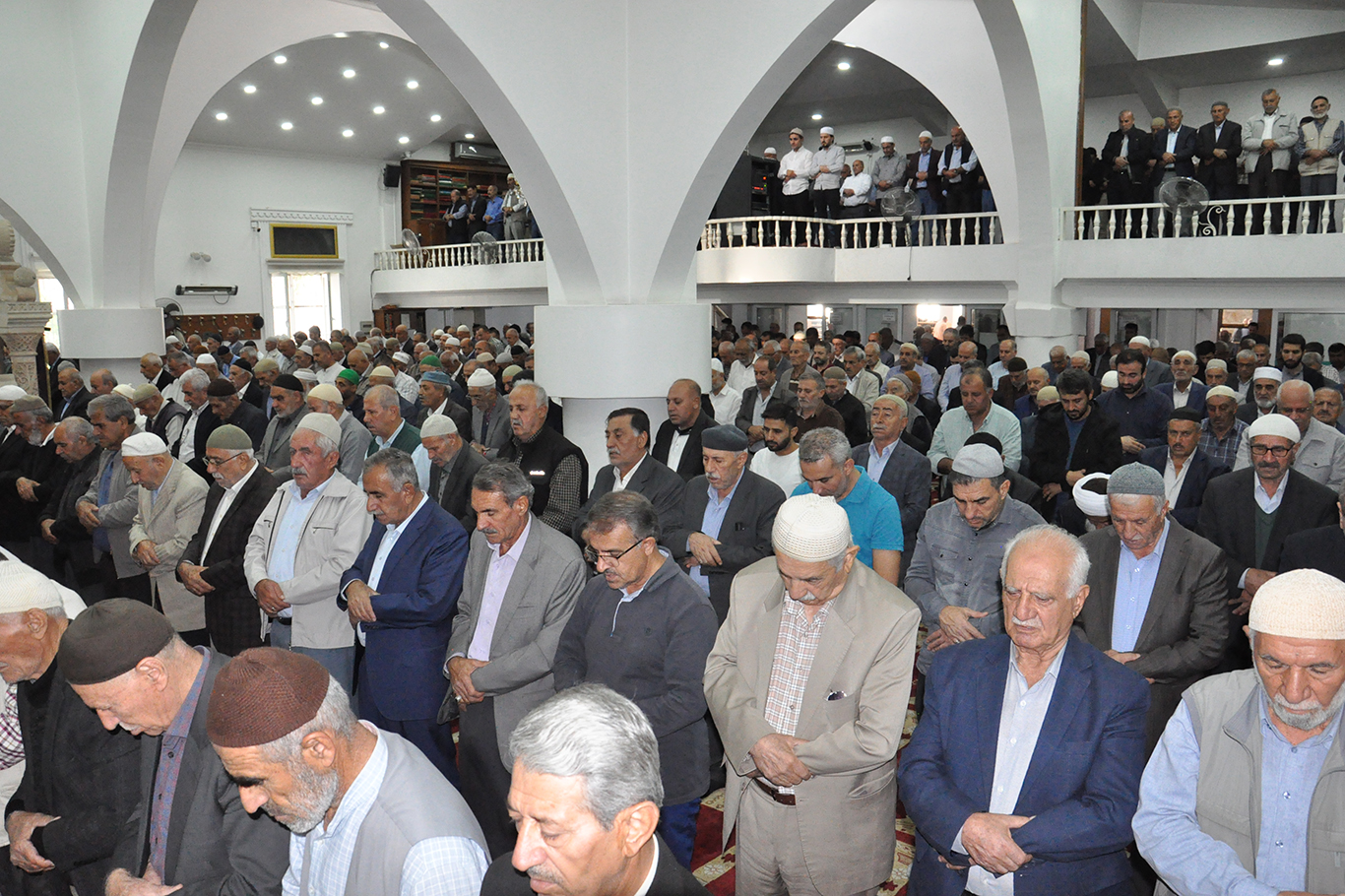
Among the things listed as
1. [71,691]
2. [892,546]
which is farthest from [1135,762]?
[71,691]

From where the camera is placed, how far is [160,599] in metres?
4.60

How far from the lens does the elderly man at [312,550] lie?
12.4 ft

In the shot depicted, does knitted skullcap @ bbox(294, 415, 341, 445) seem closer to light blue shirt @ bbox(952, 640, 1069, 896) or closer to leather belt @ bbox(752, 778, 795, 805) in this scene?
leather belt @ bbox(752, 778, 795, 805)

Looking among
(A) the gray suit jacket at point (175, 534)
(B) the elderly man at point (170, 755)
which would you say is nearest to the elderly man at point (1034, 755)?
(B) the elderly man at point (170, 755)

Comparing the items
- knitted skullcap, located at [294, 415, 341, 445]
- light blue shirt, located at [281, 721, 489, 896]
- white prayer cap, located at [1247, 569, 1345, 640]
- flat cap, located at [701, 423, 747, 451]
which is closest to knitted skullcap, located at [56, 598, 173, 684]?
light blue shirt, located at [281, 721, 489, 896]

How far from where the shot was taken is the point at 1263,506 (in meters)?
4.14

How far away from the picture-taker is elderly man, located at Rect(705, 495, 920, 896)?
2.51 metres

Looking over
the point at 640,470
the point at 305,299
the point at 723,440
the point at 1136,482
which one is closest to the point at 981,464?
the point at 1136,482

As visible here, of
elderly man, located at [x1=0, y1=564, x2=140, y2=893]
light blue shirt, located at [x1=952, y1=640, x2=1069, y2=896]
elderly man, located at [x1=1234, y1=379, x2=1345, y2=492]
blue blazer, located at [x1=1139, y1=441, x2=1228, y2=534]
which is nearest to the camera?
light blue shirt, located at [x1=952, y1=640, x2=1069, y2=896]

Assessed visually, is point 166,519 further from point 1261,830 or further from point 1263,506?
point 1263,506

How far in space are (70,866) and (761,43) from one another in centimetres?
458

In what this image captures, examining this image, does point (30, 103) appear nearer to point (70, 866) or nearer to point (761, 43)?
point (761, 43)

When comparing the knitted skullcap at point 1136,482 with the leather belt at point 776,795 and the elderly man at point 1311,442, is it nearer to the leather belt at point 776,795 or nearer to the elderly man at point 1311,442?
the leather belt at point 776,795

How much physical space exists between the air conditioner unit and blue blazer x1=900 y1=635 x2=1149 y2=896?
66.6 ft
